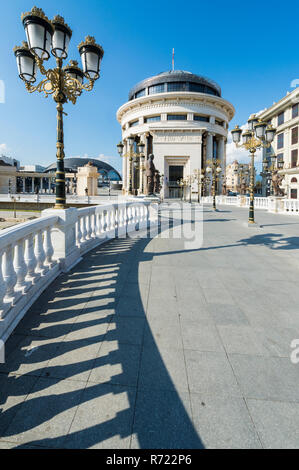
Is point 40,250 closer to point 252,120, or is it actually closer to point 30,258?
point 30,258

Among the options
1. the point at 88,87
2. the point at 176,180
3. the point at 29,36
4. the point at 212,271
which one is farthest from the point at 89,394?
the point at 176,180

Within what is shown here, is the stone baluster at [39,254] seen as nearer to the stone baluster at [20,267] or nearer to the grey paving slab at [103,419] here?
the stone baluster at [20,267]

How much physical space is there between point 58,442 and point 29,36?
6553 millimetres

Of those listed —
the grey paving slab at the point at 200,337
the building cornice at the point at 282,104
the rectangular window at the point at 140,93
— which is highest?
the rectangular window at the point at 140,93

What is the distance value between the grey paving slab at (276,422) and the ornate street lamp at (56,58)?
4.76 m

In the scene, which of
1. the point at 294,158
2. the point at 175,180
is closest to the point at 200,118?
the point at 175,180

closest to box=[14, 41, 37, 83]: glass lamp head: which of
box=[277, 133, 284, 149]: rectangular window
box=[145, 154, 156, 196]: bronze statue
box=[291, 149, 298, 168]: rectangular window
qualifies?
box=[145, 154, 156, 196]: bronze statue

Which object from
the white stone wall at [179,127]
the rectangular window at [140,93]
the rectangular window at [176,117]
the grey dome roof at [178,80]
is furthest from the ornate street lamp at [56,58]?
the rectangular window at [140,93]

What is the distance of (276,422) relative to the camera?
1.74 meters

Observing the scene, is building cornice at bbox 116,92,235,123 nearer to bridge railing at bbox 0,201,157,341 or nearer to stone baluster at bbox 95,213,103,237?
bridge railing at bbox 0,201,157,341

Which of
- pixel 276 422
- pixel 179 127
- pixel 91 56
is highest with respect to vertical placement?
pixel 179 127

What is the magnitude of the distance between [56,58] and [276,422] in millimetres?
7429

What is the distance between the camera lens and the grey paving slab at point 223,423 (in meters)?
1.58
